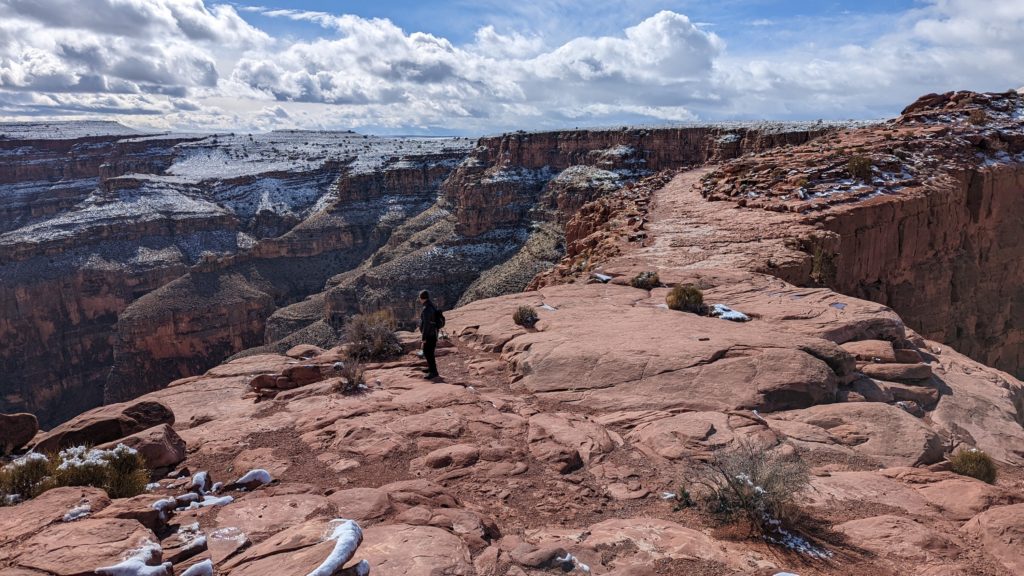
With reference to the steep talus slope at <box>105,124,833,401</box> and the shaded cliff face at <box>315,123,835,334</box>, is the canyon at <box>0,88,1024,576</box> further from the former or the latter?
the shaded cliff face at <box>315,123,835,334</box>

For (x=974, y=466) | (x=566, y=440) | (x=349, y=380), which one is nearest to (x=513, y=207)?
(x=349, y=380)

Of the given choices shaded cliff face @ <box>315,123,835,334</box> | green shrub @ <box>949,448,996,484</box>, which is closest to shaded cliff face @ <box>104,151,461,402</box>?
shaded cliff face @ <box>315,123,835,334</box>

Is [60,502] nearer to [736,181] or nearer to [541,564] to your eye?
[541,564]

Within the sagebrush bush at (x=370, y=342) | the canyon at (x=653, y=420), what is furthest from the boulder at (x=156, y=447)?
the sagebrush bush at (x=370, y=342)

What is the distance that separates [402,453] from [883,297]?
16.3m

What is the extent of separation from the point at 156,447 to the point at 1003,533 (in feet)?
27.3

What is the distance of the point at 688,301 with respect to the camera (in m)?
12.0

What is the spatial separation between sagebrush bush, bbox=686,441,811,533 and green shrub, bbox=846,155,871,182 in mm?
17271

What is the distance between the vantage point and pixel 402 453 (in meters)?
6.95

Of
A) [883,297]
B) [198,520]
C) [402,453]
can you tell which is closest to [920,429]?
[402,453]

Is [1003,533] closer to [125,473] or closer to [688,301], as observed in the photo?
[688,301]

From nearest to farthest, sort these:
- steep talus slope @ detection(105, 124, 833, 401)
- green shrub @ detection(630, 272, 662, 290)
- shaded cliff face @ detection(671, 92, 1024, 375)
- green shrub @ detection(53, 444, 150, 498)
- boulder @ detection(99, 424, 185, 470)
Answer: green shrub @ detection(53, 444, 150, 498) → boulder @ detection(99, 424, 185, 470) → green shrub @ detection(630, 272, 662, 290) → shaded cliff face @ detection(671, 92, 1024, 375) → steep talus slope @ detection(105, 124, 833, 401)

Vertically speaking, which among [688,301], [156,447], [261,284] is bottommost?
[261,284]

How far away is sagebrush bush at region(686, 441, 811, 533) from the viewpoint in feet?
16.4
